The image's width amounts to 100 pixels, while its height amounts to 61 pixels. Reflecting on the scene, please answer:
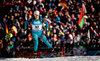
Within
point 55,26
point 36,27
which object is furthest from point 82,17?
point 36,27

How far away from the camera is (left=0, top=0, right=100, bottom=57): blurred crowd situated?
24.4 feet

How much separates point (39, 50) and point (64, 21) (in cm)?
165

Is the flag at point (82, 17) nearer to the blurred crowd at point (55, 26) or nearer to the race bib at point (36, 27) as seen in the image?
the blurred crowd at point (55, 26)

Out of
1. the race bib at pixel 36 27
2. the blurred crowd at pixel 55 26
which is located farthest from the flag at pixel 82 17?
the race bib at pixel 36 27

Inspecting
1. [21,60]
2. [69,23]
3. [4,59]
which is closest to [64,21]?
[69,23]

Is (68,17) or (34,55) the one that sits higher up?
(68,17)

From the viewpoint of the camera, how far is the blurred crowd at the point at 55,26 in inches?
293

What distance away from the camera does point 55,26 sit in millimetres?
7492

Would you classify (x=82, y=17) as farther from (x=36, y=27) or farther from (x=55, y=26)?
(x=36, y=27)

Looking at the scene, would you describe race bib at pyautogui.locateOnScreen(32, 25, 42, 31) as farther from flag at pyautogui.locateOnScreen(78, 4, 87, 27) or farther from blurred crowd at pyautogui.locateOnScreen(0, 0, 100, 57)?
flag at pyautogui.locateOnScreen(78, 4, 87, 27)

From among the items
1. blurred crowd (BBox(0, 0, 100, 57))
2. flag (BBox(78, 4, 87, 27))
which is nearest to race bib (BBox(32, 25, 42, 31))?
blurred crowd (BBox(0, 0, 100, 57))

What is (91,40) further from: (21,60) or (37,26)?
(21,60)

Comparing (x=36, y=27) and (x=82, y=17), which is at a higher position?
(x=82, y=17)

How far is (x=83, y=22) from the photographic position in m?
7.51
